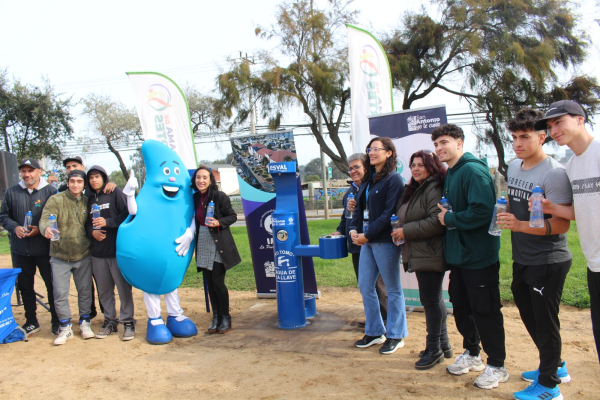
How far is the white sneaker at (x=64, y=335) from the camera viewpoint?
4.50m

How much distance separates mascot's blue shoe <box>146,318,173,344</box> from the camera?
4457 mm

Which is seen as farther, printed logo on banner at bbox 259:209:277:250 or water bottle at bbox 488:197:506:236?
printed logo on banner at bbox 259:209:277:250

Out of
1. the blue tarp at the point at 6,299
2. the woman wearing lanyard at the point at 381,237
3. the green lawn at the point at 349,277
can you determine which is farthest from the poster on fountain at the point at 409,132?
the blue tarp at the point at 6,299

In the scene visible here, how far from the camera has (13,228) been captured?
475 cm

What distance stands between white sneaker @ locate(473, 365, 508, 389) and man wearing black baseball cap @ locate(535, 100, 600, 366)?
770mm

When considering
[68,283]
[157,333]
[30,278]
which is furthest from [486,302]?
[30,278]

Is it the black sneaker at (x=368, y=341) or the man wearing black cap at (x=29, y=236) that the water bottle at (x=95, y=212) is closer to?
the man wearing black cap at (x=29, y=236)

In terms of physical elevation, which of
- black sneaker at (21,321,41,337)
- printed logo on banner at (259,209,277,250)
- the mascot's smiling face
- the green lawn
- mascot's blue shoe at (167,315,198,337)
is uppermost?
the mascot's smiling face

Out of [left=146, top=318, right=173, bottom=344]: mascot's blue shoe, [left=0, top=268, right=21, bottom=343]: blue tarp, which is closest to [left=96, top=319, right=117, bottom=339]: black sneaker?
→ [left=146, top=318, right=173, bottom=344]: mascot's blue shoe

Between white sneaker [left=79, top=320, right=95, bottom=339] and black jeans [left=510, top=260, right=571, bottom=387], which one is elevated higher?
black jeans [left=510, top=260, right=571, bottom=387]

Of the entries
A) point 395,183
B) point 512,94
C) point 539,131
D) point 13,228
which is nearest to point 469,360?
point 395,183

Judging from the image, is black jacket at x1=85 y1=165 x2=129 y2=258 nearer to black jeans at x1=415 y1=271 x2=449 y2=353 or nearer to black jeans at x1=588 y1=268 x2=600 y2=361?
black jeans at x1=415 y1=271 x2=449 y2=353

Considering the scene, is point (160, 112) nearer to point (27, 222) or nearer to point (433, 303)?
point (27, 222)

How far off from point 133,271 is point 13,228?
1.57 m
